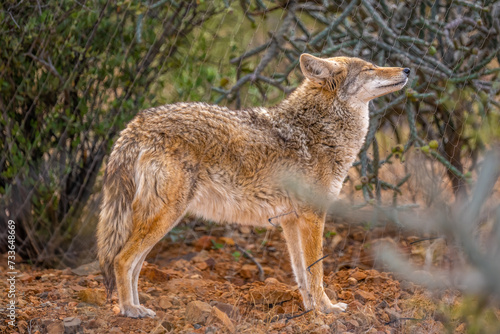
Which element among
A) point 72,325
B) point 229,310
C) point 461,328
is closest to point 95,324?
point 72,325

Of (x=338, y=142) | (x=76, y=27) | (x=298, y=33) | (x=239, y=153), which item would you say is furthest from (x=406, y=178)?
(x=76, y=27)

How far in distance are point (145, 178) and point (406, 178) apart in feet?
7.85

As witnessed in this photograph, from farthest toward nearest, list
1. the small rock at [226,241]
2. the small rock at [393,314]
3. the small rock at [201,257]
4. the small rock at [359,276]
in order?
the small rock at [226,241] → the small rock at [201,257] → the small rock at [359,276] → the small rock at [393,314]

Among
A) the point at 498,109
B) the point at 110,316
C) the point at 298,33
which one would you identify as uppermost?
the point at 298,33

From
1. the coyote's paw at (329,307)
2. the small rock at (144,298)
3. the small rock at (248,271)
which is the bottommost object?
the small rock at (144,298)

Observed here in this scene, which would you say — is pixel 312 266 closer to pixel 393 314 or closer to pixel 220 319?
pixel 393 314

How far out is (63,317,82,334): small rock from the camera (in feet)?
11.7

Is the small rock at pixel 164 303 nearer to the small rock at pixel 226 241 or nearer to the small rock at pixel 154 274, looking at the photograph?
the small rock at pixel 154 274

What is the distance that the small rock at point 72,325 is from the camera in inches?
140

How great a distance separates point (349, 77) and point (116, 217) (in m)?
2.21

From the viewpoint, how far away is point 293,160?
429 cm

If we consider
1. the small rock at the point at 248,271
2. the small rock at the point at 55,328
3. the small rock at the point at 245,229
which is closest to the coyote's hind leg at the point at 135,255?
the small rock at the point at 55,328

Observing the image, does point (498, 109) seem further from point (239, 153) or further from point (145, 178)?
point (145, 178)

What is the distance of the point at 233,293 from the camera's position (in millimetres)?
4438
